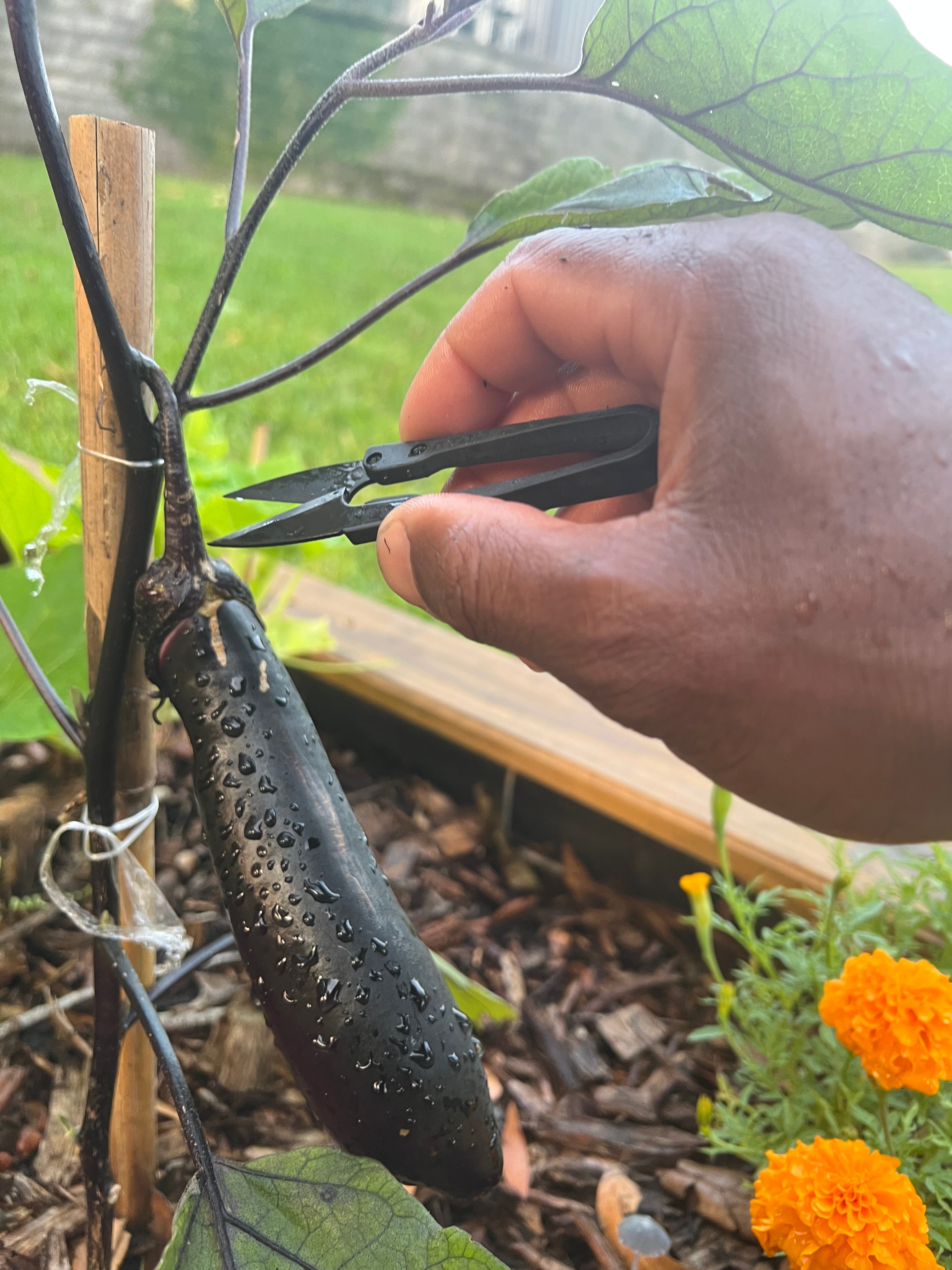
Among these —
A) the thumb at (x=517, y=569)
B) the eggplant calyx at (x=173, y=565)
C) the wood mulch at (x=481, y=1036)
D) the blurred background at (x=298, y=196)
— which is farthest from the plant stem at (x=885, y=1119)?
the blurred background at (x=298, y=196)

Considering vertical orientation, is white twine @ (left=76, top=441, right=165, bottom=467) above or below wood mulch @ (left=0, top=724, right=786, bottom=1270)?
above

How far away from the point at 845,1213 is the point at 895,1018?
0.34 ft

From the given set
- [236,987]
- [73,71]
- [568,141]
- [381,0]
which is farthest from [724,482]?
[568,141]

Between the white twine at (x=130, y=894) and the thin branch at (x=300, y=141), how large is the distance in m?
0.23

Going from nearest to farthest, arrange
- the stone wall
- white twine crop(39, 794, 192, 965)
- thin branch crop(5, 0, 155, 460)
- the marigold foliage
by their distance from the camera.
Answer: thin branch crop(5, 0, 155, 460), white twine crop(39, 794, 192, 965), the marigold foliage, the stone wall

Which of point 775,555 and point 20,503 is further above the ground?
point 775,555

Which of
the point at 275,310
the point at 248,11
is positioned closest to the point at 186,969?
the point at 248,11

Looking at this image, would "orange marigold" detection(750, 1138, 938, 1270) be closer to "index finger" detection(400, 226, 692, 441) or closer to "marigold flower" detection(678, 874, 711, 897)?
"marigold flower" detection(678, 874, 711, 897)

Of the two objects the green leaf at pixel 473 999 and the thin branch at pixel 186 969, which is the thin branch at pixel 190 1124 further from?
the green leaf at pixel 473 999

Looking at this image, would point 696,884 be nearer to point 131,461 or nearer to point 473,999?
point 473,999

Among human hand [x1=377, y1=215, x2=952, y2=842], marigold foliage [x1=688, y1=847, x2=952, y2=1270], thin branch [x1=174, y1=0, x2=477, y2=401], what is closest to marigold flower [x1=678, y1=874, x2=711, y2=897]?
marigold foliage [x1=688, y1=847, x2=952, y2=1270]

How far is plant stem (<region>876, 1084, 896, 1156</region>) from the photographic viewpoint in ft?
1.70

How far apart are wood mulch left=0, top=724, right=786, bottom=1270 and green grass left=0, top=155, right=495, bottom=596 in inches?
15.0

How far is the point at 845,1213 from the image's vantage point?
44 centimetres
